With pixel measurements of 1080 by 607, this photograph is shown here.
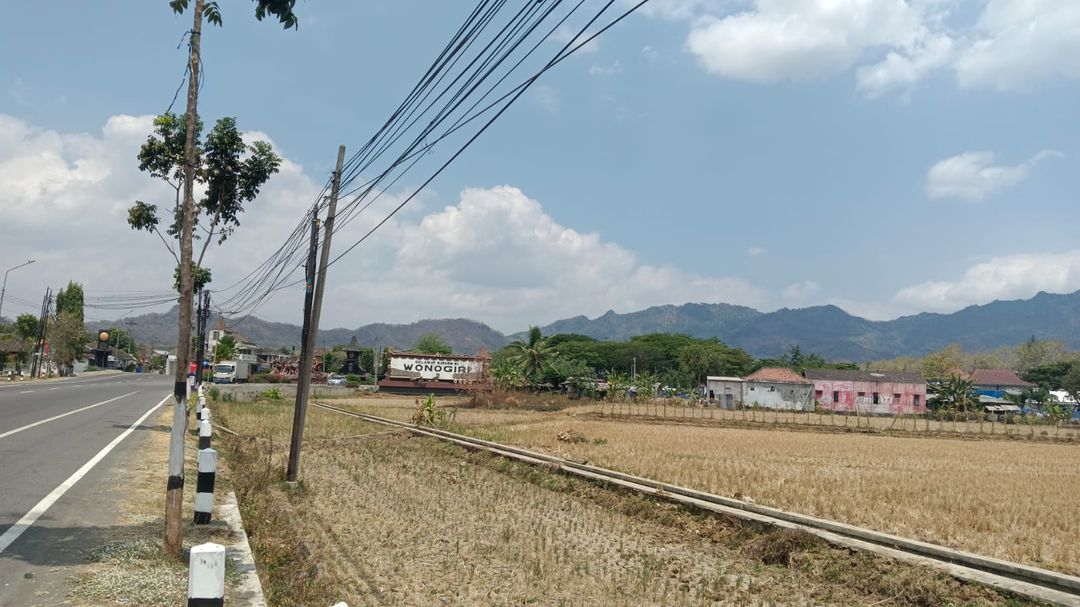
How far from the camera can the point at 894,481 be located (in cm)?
1761

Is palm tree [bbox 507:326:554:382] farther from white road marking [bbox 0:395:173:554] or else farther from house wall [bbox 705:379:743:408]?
white road marking [bbox 0:395:173:554]

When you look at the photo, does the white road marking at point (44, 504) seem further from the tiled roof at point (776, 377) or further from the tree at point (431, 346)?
the tree at point (431, 346)

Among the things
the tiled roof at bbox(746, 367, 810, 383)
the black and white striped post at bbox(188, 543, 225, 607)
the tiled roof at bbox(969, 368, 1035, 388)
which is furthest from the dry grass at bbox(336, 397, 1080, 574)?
the tiled roof at bbox(969, 368, 1035, 388)

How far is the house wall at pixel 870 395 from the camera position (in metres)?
81.8

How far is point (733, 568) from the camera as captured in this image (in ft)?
31.1

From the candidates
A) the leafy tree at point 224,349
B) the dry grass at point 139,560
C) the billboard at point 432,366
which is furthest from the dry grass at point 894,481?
the leafy tree at point 224,349

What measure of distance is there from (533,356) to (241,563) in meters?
77.0

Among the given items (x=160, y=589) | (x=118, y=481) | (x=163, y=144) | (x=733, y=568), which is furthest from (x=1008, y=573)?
(x=163, y=144)

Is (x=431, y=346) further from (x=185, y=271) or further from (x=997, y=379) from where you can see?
(x=185, y=271)

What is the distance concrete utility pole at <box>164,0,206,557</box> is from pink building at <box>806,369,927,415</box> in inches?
3213

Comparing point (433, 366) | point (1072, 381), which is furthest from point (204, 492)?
point (1072, 381)

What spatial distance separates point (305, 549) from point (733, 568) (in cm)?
521

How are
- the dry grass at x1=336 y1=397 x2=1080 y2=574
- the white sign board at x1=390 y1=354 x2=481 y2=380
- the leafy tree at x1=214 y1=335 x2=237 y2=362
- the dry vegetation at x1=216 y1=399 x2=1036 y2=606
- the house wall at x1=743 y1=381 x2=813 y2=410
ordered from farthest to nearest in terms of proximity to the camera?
1. the leafy tree at x1=214 y1=335 x2=237 y2=362
2. the house wall at x1=743 y1=381 x2=813 y2=410
3. the white sign board at x1=390 y1=354 x2=481 y2=380
4. the dry grass at x1=336 y1=397 x2=1080 y2=574
5. the dry vegetation at x1=216 y1=399 x2=1036 y2=606

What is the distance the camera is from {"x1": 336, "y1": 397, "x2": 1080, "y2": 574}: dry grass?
10977 mm
